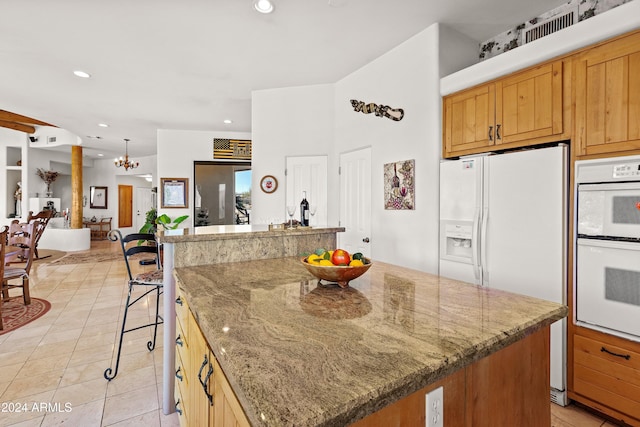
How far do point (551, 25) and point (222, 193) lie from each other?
6.09m

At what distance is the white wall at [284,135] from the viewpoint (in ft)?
14.0

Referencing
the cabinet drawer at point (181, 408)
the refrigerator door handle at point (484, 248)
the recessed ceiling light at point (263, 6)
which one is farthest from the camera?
the recessed ceiling light at point (263, 6)

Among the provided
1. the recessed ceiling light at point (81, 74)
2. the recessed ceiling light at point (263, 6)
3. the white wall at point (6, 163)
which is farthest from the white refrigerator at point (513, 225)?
the white wall at point (6, 163)

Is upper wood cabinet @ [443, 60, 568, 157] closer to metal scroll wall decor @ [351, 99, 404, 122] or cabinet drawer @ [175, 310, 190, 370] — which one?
metal scroll wall decor @ [351, 99, 404, 122]

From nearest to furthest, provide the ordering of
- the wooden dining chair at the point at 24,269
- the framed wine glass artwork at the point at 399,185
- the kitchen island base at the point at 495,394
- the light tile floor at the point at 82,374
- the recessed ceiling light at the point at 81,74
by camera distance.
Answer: the kitchen island base at the point at 495,394
the light tile floor at the point at 82,374
the framed wine glass artwork at the point at 399,185
the wooden dining chair at the point at 24,269
the recessed ceiling light at the point at 81,74

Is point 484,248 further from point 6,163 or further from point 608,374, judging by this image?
point 6,163

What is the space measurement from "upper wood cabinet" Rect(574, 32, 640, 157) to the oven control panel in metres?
0.09

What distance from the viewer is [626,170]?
1858mm

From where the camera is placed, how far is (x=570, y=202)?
2.11 metres

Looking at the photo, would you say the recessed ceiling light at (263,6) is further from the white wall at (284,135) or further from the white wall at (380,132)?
the white wall at (284,135)

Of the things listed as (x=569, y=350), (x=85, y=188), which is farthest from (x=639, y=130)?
(x=85, y=188)

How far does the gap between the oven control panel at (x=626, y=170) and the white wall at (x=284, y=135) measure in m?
2.77

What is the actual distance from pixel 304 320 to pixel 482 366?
0.53 meters

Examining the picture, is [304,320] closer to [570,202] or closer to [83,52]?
[570,202]
